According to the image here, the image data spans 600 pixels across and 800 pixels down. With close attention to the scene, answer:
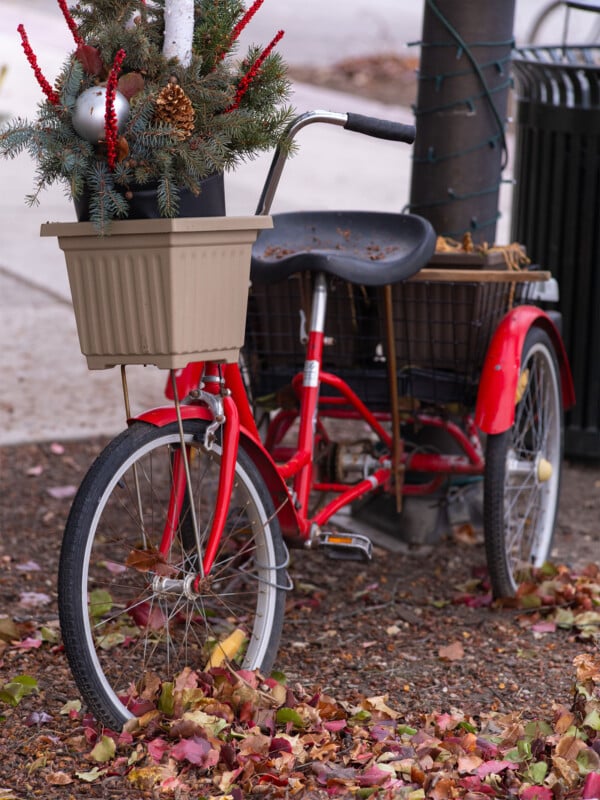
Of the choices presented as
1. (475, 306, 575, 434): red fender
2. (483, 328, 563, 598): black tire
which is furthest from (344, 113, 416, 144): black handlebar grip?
→ (483, 328, 563, 598): black tire

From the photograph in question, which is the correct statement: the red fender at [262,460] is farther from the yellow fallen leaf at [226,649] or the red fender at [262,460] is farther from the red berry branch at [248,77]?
the red berry branch at [248,77]

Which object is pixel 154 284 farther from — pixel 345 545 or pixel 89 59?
pixel 345 545

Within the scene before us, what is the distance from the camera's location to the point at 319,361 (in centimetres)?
321

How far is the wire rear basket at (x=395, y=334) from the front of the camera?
3.47 metres

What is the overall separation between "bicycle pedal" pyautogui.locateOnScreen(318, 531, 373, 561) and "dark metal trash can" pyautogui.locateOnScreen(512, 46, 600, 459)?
192 centimetres

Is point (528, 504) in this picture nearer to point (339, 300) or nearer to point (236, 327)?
point (339, 300)

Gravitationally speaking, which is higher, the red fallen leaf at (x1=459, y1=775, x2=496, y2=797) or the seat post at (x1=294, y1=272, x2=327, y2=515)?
the seat post at (x1=294, y1=272, x2=327, y2=515)

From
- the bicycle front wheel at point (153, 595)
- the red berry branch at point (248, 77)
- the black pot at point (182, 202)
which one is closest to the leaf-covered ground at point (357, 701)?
the bicycle front wheel at point (153, 595)

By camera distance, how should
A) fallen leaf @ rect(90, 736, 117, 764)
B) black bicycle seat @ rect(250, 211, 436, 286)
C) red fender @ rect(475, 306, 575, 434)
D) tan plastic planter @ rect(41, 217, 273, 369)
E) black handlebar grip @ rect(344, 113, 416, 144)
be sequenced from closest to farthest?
tan plastic planter @ rect(41, 217, 273, 369), fallen leaf @ rect(90, 736, 117, 764), black handlebar grip @ rect(344, 113, 416, 144), black bicycle seat @ rect(250, 211, 436, 286), red fender @ rect(475, 306, 575, 434)

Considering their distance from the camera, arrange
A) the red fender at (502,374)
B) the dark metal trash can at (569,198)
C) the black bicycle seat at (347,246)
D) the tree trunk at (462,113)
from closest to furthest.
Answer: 1. the black bicycle seat at (347,246)
2. the red fender at (502,374)
3. the tree trunk at (462,113)
4. the dark metal trash can at (569,198)

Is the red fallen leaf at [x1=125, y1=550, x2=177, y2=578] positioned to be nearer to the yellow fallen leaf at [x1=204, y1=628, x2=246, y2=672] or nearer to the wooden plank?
the yellow fallen leaf at [x1=204, y1=628, x2=246, y2=672]

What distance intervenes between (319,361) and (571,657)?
1.05 metres

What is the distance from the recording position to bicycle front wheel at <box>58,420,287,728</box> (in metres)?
2.48

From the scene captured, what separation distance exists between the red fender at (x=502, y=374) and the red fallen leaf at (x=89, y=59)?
1503 millimetres
